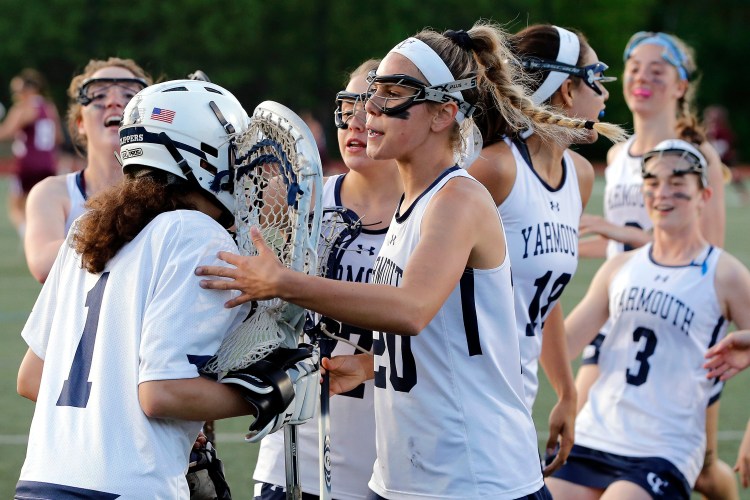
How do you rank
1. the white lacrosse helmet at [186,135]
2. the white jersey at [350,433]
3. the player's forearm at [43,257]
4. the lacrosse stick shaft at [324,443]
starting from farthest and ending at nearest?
the player's forearm at [43,257] < the white jersey at [350,433] < the lacrosse stick shaft at [324,443] < the white lacrosse helmet at [186,135]

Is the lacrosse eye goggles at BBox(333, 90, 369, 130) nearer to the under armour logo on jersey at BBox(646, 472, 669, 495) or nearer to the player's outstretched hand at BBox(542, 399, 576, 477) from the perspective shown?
the player's outstretched hand at BBox(542, 399, 576, 477)

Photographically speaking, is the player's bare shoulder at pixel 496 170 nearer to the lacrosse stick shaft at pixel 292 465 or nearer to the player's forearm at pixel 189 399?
the lacrosse stick shaft at pixel 292 465

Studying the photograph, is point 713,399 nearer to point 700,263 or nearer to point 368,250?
point 700,263

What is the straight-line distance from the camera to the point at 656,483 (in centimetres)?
494

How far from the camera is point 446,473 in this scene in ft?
10.7

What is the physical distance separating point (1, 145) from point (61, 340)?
4130 centimetres

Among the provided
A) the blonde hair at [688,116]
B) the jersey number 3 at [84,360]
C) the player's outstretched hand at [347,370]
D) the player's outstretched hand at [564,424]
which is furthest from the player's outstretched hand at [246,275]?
the blonde hair at [688,116]

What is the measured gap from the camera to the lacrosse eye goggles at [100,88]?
5047mm

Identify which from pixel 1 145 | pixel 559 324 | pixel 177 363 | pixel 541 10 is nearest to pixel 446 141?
pixel 177 363

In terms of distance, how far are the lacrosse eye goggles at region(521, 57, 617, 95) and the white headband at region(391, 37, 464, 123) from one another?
1.00 m

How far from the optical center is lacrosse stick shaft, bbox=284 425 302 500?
333 centimetres

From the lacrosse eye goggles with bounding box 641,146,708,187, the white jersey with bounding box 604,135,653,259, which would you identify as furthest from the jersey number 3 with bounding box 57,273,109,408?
the white jersey with bounding box 604,135,653,259

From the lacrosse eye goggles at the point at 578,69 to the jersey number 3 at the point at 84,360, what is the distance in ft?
6.55

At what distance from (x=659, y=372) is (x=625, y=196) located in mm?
1746
